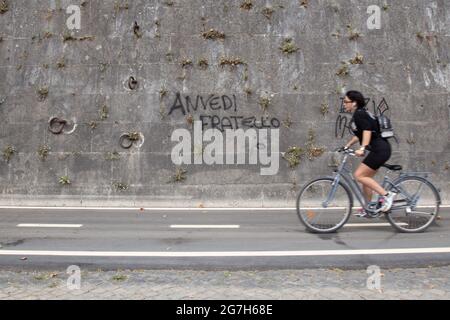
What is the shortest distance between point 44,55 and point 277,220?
6.47 metres

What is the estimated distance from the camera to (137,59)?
10484 millimetres

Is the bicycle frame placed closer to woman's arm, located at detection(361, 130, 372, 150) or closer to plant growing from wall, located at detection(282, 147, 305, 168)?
woman's arm, located at detection(361, 130, 372, 150)

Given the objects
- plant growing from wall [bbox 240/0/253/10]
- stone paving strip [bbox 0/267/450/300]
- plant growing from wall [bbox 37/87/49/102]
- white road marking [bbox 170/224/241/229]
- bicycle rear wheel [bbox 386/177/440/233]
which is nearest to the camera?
stone paving strip [bbox 0/267/450/300]

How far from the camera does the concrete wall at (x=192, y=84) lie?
990 centimetres

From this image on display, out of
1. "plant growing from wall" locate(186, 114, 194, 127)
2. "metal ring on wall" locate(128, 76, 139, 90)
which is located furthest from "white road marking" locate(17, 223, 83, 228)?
"metal ring on wall" locate(128, 76, 139, 90)

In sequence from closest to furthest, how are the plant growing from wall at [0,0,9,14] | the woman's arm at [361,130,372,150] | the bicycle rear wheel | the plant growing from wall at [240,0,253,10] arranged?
the woman's arm at [361,130,372,150] < the bicycle rear wheel < the plant growing from wall at [240,0,253,10] < the plant growing from wall at [0,0,9,14]

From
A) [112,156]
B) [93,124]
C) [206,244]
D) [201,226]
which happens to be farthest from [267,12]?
[206,244]

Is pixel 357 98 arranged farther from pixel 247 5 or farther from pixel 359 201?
pixel 247 5

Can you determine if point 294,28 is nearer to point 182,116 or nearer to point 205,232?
point 182,116

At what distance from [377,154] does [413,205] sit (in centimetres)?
85

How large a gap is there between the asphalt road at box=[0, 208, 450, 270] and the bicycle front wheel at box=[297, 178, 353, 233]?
0.64 ft

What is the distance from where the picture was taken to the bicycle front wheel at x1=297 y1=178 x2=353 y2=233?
647 cm

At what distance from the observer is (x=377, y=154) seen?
6465mm
